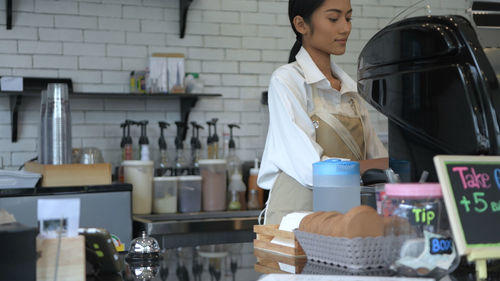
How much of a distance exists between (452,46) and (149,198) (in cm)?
312

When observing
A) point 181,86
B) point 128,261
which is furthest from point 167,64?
point 128,261

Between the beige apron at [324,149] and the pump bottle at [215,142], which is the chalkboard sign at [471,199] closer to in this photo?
the beige apron at [324,149]

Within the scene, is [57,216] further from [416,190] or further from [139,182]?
[139,182]

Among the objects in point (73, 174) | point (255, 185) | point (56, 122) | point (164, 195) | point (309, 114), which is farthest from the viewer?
point (255, 185)

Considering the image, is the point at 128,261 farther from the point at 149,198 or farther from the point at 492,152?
the point at 149,198

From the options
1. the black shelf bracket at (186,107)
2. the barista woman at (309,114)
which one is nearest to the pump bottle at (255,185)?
the black shelf bracket at (186,107)

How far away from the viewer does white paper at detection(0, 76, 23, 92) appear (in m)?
4.40

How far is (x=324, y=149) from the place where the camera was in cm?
254

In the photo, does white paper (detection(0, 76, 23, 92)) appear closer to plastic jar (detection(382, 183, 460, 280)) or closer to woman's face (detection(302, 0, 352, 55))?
woman's face (detection(302, 0, 352, 55))

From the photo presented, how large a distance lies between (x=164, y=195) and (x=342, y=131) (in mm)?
2166

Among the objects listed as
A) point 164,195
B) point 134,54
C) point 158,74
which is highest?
point 134,54

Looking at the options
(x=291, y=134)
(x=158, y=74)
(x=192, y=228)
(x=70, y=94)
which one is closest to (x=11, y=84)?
(x=70, y=94)

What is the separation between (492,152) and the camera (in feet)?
4.95

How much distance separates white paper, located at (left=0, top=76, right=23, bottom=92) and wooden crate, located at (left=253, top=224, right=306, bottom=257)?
3098mm
